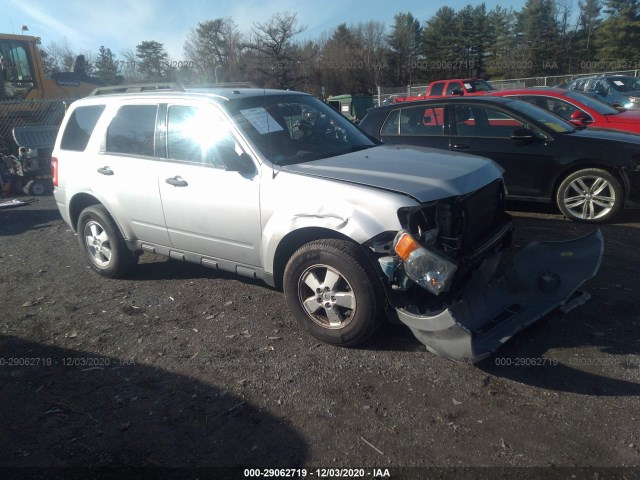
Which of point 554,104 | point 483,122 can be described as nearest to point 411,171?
point 483,122

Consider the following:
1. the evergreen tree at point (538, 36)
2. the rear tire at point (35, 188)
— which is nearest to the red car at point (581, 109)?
the rear tire at point (35, 188)

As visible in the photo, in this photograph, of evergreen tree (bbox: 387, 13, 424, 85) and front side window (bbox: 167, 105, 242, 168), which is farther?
evergreen tree (bbox: 387, 13, 424, 85)

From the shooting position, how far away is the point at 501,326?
11.0ft

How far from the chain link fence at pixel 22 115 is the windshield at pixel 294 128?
10202 mm

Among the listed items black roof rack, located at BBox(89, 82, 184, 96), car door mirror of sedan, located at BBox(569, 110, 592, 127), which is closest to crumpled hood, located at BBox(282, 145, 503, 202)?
black roof rack, located at BBox(89, 82, 184, 96)

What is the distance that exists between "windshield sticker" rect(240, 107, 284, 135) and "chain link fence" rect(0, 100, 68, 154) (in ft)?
33.9

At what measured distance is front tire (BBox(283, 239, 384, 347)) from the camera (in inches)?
135

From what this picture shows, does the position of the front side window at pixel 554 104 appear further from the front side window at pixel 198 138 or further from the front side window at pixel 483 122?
the front side window at pixel 198 138

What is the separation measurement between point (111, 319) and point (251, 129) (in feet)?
7.18

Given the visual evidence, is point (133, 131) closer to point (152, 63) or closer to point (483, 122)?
point (483, 122)

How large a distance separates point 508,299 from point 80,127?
15.8 ft

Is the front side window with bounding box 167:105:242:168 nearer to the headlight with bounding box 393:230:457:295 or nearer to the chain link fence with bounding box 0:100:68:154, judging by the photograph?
the headlight with bounding box 393:230:457:295

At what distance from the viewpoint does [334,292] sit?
142 inches

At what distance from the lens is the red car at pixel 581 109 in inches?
339
